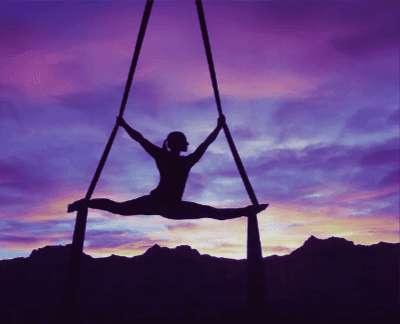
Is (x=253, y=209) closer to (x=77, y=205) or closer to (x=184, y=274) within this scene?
(x=77, y=205)

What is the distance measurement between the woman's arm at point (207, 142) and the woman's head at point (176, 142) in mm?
240

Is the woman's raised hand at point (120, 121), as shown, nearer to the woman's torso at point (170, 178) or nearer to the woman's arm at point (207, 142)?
the woman's torso at point (170, 178)

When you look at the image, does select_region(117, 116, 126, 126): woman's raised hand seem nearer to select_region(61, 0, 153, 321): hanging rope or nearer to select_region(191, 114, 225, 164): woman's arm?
select_region(61, 0, 153, 321): hanging rope

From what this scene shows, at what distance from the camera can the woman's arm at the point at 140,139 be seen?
515 centimetres

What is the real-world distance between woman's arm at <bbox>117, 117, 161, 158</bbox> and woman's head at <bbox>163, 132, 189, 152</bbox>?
0.23 m

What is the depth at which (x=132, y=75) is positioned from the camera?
440 cm

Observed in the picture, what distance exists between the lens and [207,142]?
5.76 m

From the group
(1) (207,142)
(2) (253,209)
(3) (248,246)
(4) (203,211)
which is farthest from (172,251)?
(1) (207,142)

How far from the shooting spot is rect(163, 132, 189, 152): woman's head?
548cm

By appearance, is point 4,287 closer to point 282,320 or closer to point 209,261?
point 209,261

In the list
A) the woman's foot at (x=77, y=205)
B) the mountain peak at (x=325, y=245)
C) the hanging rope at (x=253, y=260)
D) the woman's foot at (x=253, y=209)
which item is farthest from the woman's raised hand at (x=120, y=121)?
the mountain peak at (x=325, y=245)

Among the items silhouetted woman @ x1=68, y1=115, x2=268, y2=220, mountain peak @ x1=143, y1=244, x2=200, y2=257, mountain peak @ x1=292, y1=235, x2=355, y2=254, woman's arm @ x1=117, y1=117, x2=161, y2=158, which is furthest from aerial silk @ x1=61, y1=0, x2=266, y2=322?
mountain peak @ x1=143, y1=244, x2=200, y2=257

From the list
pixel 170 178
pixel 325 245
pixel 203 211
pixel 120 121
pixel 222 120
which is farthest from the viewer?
pixel 325 245

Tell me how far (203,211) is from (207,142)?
1271 mm
